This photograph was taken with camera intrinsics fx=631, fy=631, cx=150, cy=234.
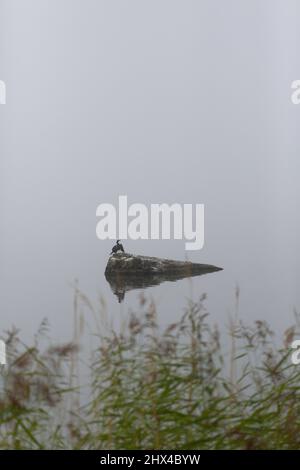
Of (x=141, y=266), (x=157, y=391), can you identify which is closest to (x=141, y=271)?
(x=141, y=266)

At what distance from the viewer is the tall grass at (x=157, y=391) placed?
6.32ft

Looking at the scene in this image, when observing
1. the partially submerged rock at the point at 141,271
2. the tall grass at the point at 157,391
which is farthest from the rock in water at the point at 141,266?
the tall grass at the point at 157,391

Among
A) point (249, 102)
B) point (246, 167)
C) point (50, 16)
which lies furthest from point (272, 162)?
point (50, 16)

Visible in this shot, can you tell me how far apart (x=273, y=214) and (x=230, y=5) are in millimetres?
701

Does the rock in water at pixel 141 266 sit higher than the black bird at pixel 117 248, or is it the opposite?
the black bird at pixel 117 248

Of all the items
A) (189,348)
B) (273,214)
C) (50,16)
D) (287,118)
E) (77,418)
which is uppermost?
(50,16)

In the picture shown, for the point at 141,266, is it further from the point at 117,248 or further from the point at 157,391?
the point at 157,391

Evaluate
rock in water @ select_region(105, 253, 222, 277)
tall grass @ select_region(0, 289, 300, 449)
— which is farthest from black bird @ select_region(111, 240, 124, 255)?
tall grass @ select_region(0, 289, 300, 449)

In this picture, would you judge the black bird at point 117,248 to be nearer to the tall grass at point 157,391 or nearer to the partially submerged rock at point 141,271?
the partially submerged rock at point 141,271

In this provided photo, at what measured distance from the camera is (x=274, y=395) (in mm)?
1995

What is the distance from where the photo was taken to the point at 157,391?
1979 millimetres

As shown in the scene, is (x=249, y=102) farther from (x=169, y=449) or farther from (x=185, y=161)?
(x=169, y=449)

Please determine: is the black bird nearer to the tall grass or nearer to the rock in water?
the rock in water
